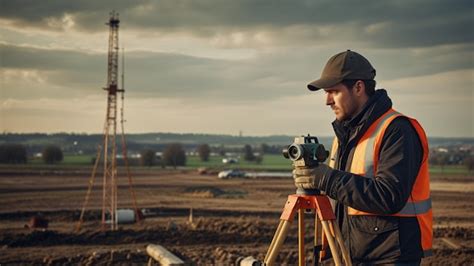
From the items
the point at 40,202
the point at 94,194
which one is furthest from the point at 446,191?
the point at 40,202

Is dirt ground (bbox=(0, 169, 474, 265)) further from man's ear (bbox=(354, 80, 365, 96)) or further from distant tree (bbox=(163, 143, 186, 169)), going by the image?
distant tree (bbox=(163, 143, 186, 169))

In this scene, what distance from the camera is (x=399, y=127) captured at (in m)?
3.02

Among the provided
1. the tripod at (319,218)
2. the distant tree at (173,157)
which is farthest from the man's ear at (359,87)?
the distant tree at (173,157)

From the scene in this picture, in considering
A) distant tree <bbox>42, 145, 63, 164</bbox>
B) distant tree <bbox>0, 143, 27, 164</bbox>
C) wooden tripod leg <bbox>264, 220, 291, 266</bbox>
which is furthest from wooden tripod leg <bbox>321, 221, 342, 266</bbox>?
distant tree <bbox>42, 145, 63, 164</bbox>

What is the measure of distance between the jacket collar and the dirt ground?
6860 millimetres

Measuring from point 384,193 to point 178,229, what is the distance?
13344 mm

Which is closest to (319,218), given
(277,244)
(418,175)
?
(277,244)

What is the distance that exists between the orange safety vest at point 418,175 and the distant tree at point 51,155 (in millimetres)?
72435

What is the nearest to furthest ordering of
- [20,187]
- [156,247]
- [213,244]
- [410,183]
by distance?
[410,183] → [156,247] → [213,244] → [20,187]

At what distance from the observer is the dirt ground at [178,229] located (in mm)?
11594

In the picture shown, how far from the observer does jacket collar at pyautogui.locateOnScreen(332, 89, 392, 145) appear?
320 cm

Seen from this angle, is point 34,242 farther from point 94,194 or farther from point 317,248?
point 94,194

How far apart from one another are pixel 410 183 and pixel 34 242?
13.3 metres

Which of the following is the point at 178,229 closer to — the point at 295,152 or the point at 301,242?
the point at 301,242
